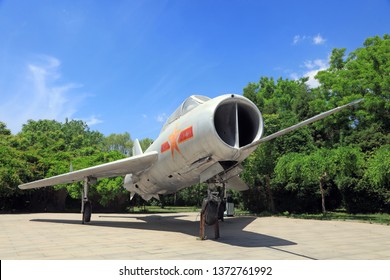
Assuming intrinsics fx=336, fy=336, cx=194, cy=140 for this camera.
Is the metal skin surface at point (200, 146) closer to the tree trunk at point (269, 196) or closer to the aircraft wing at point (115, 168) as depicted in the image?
the aircraft wing at point (115, 168)

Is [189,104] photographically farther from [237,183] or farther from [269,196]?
[269,196]

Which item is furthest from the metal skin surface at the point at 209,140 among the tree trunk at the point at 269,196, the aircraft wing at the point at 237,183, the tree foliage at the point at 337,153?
the tree trunk at the point at 269,196

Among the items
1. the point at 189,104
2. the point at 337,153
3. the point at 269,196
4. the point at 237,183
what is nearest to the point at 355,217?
the point at 337,153

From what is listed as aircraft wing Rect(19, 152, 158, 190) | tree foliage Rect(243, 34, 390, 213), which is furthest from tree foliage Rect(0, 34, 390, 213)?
aircraft wing Rect(19, 152, 158, 190)

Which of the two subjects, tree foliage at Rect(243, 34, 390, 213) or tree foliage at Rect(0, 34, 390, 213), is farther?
tree foliage at Rect(0, 34, 390, 213)

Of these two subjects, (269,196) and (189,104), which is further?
(269,196)

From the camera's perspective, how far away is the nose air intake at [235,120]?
29.3ft

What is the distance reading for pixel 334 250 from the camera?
7.13 meters

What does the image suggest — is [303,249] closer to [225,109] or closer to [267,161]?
[225,109]

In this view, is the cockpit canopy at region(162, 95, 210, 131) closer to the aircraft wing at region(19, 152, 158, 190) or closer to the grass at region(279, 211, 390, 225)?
the aircraft wing at region(19, 152, 158, 190)

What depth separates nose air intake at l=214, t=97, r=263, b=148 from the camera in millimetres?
8938

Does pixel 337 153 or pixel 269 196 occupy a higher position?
pixel 337 153

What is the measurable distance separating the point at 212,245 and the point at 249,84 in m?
48.8

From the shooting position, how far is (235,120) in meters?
8.86
